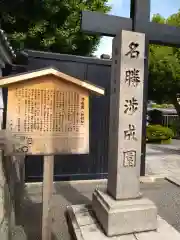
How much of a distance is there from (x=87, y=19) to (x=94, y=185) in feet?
14.6

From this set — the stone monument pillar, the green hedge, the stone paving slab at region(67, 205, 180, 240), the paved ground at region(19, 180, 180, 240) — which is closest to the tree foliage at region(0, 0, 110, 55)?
the paved ground at region(19, 180, 180, 240)

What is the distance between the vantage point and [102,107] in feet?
22.4

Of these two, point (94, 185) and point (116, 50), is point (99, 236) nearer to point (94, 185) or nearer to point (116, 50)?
point (116, 50)

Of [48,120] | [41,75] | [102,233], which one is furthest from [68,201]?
[41,75]

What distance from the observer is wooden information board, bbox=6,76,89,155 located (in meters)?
2.79

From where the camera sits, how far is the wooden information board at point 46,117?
279 cm

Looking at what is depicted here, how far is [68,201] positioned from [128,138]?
2663 mm

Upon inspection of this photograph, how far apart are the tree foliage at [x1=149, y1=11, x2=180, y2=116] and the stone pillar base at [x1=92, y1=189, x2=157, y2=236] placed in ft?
49.7

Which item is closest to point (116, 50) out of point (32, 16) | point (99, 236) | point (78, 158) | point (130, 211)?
point (130, 211)

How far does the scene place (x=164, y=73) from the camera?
1708cm

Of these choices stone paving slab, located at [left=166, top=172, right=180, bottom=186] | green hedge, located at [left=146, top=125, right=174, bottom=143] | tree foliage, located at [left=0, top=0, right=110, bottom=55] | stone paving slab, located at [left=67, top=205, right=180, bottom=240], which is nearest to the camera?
stone paving slab, located at [left=67, top=205, right=180, bottom=240]

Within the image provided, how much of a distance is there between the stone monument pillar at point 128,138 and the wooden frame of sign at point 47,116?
0.56 m

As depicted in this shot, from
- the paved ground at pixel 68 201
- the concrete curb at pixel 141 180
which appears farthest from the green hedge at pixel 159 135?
the paved ground at pixel 68 201

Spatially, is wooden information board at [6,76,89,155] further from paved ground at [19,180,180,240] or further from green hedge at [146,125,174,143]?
green hedge at [146,125,174,143]
